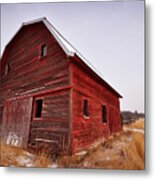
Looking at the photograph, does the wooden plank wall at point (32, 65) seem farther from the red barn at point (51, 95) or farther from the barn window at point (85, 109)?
the barn window at point (85, 109)

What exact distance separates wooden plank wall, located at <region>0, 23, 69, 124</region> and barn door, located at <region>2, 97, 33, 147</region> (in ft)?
0.17

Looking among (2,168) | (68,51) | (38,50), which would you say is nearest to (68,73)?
(68,51)

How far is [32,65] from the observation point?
2080mm

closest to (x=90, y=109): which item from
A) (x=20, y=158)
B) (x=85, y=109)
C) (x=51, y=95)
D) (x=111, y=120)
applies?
(x=85, y=109)

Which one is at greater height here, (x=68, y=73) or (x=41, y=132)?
(x=68, y=73)

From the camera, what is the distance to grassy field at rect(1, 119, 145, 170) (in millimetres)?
1884

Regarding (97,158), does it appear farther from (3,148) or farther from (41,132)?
(3,148)

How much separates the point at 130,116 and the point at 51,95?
1.59 ft

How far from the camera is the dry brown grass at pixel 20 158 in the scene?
1953mm

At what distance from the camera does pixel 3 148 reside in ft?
6.69

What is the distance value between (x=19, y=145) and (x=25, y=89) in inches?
13.8

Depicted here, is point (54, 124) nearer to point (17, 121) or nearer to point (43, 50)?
point (17, 121)

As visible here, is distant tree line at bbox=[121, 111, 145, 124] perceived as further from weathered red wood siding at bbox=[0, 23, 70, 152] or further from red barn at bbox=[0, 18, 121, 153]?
weathered red wood siding at bbox=[0, 23, 70, 152]

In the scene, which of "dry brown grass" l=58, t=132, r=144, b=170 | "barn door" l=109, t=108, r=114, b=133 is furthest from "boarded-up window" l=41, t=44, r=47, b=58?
"dry brown grass" l=58, t=132, r=144, b=170
